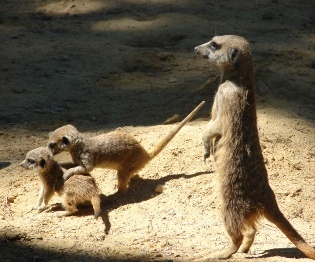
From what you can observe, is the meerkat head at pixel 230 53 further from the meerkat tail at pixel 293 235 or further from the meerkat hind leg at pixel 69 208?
the meerkat hind leg at pixel 69 208

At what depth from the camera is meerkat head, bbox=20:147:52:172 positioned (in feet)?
17.4

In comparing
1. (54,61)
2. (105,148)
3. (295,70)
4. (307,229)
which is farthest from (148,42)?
(307,229)

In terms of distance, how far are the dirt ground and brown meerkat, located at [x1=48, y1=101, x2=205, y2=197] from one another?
0.21 metres

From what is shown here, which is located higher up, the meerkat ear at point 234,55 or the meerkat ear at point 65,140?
the meerkat ear at point 234,55

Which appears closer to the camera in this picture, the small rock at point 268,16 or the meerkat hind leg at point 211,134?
the meerkat hind leg at point 211,134

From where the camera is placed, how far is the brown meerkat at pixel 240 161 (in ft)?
14.0

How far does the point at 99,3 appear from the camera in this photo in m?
10.9

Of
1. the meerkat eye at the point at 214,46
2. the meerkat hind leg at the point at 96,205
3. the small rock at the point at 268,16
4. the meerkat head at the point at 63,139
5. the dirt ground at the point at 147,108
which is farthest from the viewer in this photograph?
the small rock at the point at 268,16

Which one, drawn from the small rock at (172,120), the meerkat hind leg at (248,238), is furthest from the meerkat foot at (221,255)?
the small rock at (172,120)

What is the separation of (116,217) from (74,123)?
2.14m

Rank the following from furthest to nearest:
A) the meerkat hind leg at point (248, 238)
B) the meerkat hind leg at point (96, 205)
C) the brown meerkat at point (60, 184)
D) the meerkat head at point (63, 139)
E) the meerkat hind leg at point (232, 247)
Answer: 1. the meerkat head at point (63, 139)
2. the brown meerkat at point (60, 184)
3. the meerkat hind leg at point (96, 205)
4. the meerkat hind leg at point (248, 238)
5. the meerkat hind leg at point (232, 247)

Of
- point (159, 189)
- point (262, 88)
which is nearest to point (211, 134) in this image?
point (159, 189)

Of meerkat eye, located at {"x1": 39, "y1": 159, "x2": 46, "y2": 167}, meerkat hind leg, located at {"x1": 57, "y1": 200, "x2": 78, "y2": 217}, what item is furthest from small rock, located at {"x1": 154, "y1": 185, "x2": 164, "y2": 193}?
meerkat eye, located at {"x1": 39, "y1": 159, "x2": 46, "y2": 167}

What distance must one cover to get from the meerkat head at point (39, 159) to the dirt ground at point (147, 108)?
1.33 ft
